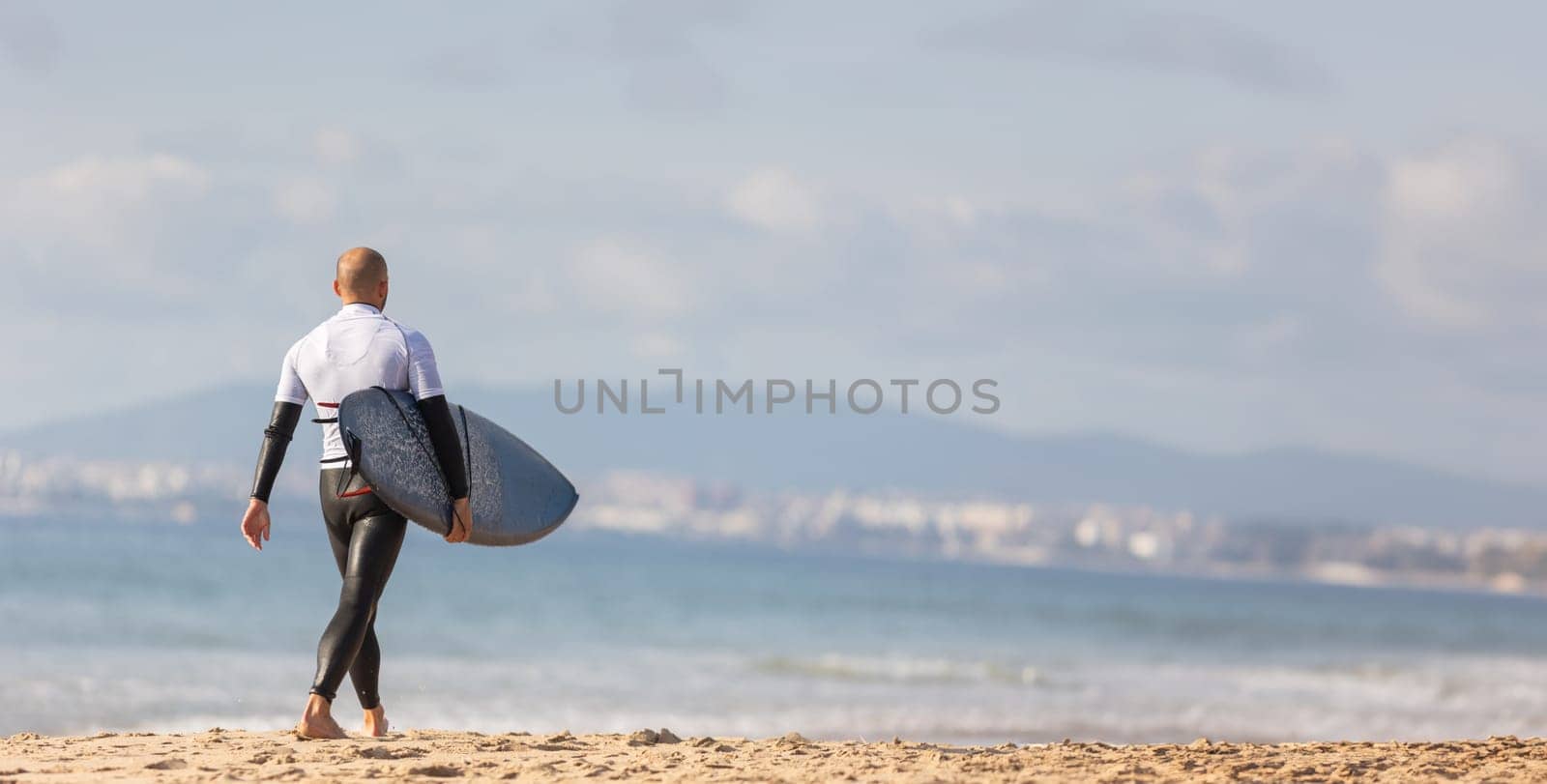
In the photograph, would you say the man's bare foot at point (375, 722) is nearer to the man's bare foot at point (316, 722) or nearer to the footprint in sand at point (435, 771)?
the man's bare foot at point (316, 722)

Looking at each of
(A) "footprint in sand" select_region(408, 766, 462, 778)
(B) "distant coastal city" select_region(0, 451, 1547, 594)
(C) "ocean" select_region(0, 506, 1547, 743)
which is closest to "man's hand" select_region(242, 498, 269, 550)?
(A) "footprint in sand" select_region(408, 766, 462, 778)

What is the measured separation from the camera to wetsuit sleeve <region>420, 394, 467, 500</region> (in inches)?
214

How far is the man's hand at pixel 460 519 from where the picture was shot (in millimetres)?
5520

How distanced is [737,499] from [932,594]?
65691mm

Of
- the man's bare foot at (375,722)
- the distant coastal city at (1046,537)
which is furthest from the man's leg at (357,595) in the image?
the distant coastal city at (1046,537)

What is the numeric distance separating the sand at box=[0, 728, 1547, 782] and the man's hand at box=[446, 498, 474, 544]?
2.53ft

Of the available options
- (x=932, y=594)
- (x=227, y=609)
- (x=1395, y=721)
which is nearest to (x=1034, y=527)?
(x=932, y=594)

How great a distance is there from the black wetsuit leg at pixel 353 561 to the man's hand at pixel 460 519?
167mm

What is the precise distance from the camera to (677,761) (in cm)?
561

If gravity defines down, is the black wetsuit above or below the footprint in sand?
above

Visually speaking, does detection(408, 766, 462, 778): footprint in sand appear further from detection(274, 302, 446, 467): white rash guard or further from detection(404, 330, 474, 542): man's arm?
detection(274, 302, 446, 467): white rash guard

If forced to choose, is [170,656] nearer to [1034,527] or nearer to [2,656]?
[2,656]

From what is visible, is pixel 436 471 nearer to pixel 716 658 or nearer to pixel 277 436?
pixel 277 436

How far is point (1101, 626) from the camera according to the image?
117 feet
